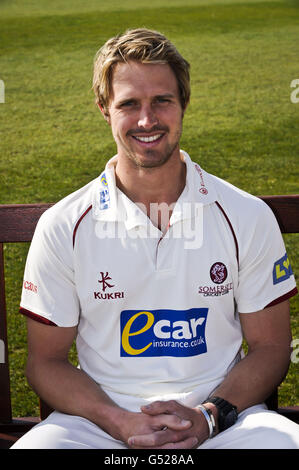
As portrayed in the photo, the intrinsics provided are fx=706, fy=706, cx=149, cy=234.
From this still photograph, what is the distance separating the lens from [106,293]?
268cm

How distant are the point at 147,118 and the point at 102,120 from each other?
8330 mm

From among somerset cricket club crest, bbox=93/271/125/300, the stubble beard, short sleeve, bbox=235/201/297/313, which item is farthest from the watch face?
the stubble beard

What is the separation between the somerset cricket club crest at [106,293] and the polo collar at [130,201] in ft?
0.68

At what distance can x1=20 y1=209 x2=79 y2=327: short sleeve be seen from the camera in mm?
2666

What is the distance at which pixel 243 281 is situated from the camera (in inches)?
106

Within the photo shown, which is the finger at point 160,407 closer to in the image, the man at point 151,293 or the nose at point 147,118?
the man at point 151,293

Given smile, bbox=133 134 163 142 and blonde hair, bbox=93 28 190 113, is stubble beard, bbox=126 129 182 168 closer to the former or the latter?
smile, bbox=133 134 163 142

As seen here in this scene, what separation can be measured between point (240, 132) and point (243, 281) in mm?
7711

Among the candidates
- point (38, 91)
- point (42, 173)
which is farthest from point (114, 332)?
point (38, 91)

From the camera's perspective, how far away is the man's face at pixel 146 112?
108 inches

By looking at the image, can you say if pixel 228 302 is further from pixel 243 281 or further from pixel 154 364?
pixel 154 364

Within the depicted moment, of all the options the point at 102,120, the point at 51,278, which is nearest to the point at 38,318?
the point at 51,278

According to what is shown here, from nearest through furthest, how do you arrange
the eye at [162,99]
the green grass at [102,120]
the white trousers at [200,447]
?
the white trousers at [200,447], the eye at [162,99], the green grass at [102,120]

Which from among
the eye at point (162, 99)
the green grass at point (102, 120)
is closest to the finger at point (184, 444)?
the eye at point (162, 99)
